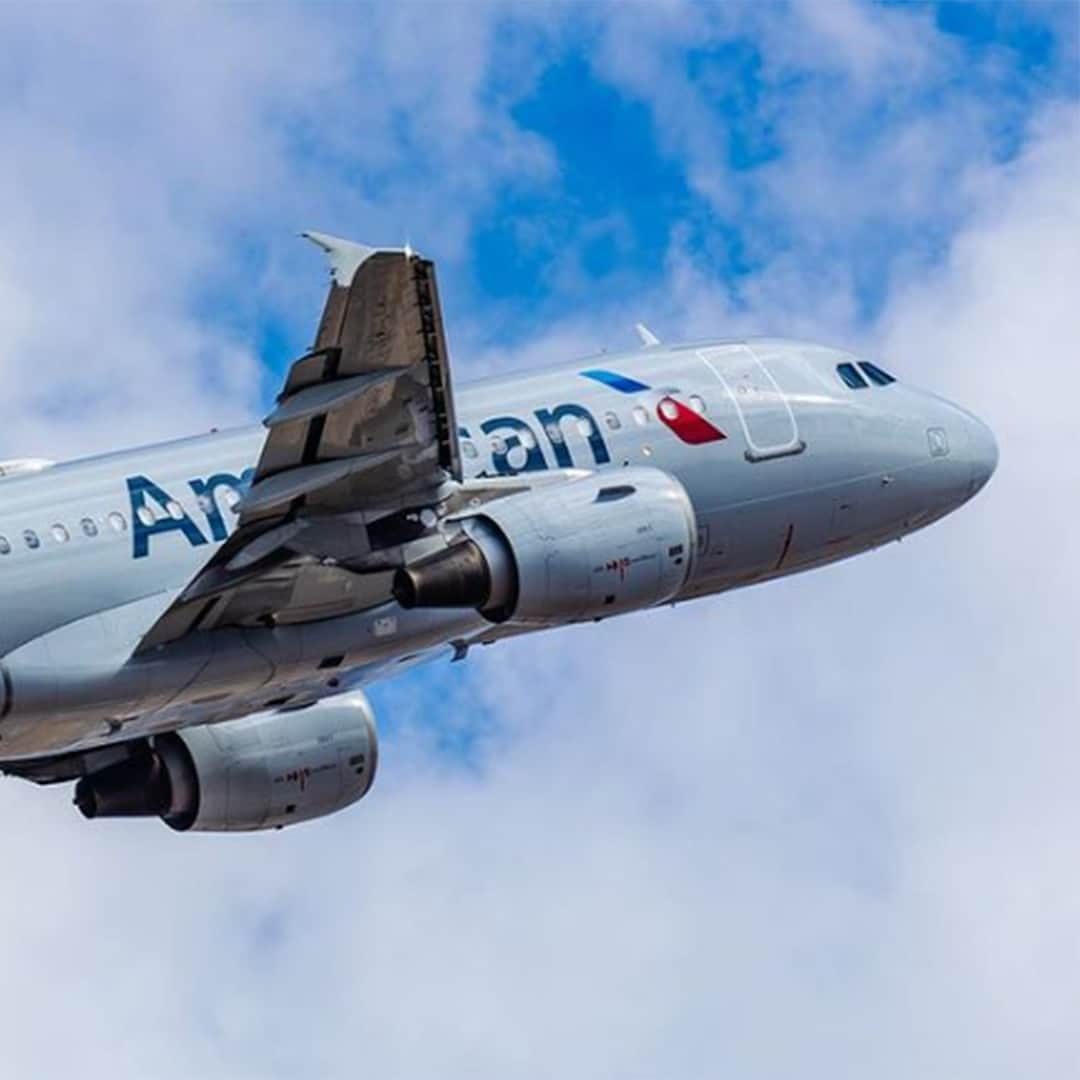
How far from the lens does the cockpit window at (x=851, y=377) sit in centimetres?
5459

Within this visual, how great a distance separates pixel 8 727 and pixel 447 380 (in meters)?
7.64

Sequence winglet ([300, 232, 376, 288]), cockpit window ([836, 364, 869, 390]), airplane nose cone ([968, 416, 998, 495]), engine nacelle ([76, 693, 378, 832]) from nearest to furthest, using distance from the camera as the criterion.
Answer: winglet ([300, 232, 376, 288]) < engine nacelle ([76, 693, 378, 832]) < cockpit window ([836, 364, 869, 390]) < airplane nose cone ([968, 416, 998, 495])

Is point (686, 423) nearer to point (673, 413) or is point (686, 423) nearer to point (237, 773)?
point (673, 413)

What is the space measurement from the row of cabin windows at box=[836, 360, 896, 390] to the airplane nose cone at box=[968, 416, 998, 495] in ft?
4.90

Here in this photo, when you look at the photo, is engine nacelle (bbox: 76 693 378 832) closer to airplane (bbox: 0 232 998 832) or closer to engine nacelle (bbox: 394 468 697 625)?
airplane (bbox: 0 232 998 832)

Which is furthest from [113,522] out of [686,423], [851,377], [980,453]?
[980,453]

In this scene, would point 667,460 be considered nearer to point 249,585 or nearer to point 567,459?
point 567,459

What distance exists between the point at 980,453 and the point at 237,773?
12372mm

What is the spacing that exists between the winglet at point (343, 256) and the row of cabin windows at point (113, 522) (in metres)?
4.72

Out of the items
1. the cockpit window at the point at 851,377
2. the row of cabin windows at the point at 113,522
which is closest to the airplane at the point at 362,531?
the row of cabin windows at the point at 113,522

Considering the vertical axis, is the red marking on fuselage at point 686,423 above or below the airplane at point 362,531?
above

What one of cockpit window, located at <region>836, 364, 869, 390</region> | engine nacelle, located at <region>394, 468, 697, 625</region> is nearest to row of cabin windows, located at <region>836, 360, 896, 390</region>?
cockpit window, located at <region>836, 364, 869, 390</region>

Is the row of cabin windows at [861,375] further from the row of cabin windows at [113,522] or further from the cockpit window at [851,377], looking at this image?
the row of cabin windows at [113,522]

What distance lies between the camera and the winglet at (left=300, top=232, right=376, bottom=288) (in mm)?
41625
